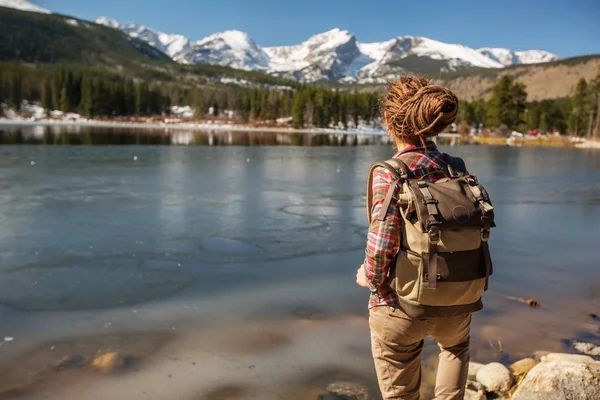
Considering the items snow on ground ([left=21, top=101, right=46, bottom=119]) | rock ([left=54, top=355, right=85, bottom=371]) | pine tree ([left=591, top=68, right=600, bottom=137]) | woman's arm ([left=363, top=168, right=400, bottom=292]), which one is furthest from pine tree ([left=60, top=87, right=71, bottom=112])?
woman's arm ([left=363, top=168, right=400, bottom=292])

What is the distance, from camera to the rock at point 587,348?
6.07 m

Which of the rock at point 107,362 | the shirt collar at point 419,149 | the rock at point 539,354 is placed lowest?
the rock at point 107,362

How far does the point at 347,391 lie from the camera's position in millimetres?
5086

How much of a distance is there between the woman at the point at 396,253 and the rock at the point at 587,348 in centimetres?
381

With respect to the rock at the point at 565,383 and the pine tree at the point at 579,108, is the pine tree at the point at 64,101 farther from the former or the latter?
the rock at the point at 565,383

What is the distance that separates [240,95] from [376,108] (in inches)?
7390

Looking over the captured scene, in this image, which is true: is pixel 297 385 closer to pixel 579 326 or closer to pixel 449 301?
pixel 449 301

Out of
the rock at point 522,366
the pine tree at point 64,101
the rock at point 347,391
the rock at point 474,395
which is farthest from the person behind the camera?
the pine tree at point 64,101

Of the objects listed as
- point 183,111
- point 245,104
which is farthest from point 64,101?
point 245,104

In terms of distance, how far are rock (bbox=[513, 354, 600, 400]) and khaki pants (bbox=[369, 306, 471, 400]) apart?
1.20 m

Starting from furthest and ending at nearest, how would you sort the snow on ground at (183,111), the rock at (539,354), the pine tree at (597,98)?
the snow on ground at (183,111), the pine tree at (597,98), the rock at (539,354)

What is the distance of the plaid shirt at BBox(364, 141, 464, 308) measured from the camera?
2783 mm

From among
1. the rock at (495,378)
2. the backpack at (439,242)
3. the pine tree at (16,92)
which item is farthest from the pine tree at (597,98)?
the pine tree at (16,92)

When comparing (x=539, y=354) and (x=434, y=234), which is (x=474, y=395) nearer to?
(x=539, y=354)
